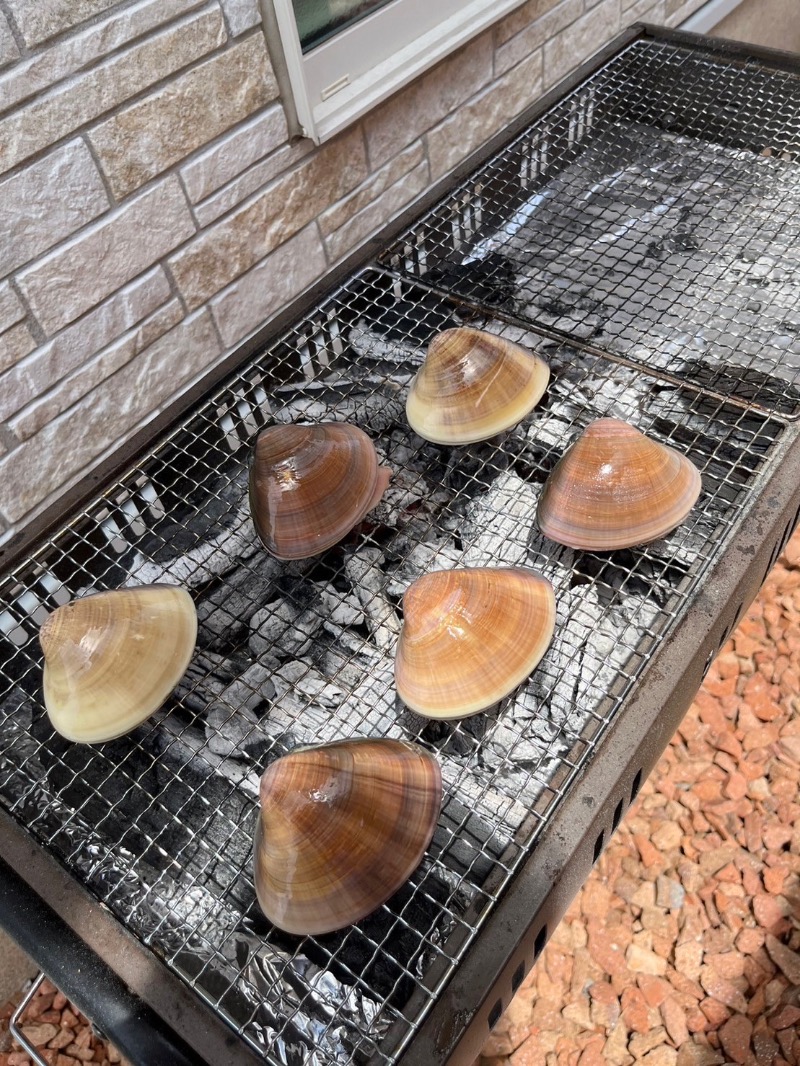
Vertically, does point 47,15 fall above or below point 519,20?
above

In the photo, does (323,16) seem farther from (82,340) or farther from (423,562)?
(423,562)

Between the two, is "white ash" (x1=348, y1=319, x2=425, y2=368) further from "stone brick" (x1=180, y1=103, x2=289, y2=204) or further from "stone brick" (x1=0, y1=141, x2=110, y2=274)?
"stone brick" (x1=0, y1=141, x2=110, y2=274)

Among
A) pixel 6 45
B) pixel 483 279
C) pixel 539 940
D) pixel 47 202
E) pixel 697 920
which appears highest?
pixel 6 45

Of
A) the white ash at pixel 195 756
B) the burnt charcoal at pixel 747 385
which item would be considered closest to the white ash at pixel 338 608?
the white ash at pixel 195 756

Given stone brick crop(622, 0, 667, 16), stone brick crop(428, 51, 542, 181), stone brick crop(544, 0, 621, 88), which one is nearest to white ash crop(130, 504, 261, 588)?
stone brick crop(428, 51, 542, 181)

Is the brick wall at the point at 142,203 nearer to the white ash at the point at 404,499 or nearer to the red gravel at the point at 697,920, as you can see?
the white ash at the point at 404,499

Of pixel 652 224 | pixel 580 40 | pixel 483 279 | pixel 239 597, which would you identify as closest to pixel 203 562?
pixel 239 597
